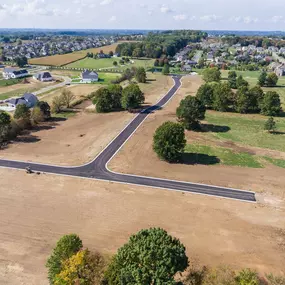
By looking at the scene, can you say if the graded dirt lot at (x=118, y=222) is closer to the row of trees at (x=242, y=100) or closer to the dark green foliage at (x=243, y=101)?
the row of trees at (x=242, y=100)

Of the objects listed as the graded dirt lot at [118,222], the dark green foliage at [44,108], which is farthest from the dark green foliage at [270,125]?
the dark green foliage at [44,108]

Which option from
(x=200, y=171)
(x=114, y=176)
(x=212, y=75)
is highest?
(x=212, y=75)

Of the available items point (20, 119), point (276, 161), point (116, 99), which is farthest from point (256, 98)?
point (20, 119)

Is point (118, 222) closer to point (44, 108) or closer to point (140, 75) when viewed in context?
point (44, 108)

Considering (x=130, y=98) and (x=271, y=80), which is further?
(x=271, y=80)

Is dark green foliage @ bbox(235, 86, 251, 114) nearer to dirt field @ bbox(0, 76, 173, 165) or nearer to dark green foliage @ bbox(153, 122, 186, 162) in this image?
dirt field @ bbox(0, 76, 173, 165)

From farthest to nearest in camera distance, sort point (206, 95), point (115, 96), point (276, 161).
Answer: point (206, 95) < point (115, 96) < point (276, 161)

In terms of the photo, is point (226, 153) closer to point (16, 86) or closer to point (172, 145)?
point (172, 145)

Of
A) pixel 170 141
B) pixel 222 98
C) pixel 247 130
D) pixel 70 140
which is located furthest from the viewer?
pixel 222 98
